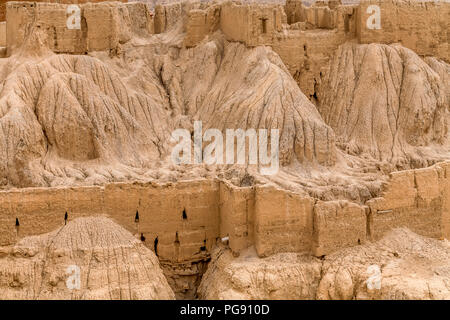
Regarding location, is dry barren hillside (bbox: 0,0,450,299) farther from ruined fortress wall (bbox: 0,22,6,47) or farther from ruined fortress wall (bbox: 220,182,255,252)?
ruined fortress wall (bbox: 0,22,6,47)

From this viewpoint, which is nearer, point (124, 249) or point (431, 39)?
point (124, 249)

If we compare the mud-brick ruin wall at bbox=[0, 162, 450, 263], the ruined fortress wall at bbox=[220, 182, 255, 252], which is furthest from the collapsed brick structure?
the ruined fortress wall at bbox=[220, 182, 255, 252]

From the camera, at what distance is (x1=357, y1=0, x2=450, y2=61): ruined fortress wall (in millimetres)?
32375

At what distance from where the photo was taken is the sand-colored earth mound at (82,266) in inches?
908

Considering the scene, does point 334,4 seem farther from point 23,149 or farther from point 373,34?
point 23,149

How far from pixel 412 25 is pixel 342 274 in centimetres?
1281

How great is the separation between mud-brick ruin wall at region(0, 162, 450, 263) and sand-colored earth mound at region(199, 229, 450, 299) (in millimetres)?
403

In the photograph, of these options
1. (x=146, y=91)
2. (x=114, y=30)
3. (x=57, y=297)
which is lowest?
(x=57, y=297)

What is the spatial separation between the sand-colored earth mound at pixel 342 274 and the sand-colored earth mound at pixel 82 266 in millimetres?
1980

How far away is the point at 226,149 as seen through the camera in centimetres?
2803

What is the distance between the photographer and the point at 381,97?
31.3 m

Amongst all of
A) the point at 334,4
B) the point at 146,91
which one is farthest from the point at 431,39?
the point at 146,91

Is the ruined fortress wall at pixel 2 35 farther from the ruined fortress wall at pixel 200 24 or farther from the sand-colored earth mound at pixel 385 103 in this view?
the sand-colored earth mound at pixel 385 103

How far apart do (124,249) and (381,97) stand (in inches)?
470
